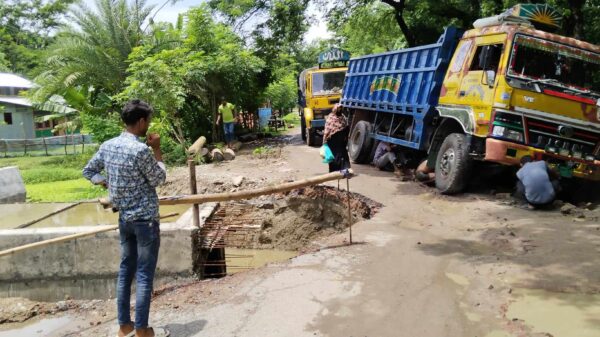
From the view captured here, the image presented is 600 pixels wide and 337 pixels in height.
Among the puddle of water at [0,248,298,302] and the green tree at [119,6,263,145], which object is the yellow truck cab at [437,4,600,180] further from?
the green tree at [119,6,263,145]

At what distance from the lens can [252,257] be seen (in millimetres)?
7930

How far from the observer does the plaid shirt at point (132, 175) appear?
148 inches

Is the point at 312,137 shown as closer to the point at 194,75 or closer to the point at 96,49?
the point at 194,75

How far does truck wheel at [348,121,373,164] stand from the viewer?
1240 centimetres

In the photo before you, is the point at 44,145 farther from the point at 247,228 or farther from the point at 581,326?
the point at 581,326

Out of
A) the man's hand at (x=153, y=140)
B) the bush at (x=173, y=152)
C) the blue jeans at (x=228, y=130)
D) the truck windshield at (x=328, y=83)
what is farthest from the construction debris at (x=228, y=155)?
the man's hand at (x=153, y=140)

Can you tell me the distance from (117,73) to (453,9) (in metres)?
12.3

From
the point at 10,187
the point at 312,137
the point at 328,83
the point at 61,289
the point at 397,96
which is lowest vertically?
the point at 61,289

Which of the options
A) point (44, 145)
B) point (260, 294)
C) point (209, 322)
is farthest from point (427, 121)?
point (44, 145)

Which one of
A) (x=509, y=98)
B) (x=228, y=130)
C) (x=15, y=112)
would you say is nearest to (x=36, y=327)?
(x=509, y=98)

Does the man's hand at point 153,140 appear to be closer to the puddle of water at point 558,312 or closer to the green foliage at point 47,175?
the puddle of water at point 558,312

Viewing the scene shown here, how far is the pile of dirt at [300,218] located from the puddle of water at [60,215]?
5.43 ft

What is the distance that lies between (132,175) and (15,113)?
28.2 m

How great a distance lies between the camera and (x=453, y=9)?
14656 millimetres
